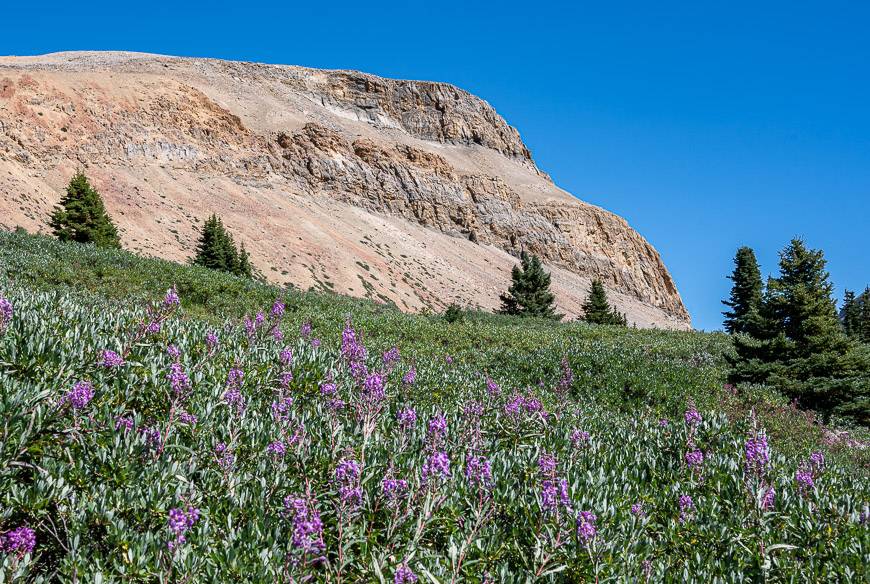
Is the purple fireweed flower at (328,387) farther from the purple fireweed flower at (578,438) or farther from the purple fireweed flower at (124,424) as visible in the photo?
the purple fireweed flower at (578,438)

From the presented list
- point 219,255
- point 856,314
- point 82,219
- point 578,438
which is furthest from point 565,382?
point 856,314

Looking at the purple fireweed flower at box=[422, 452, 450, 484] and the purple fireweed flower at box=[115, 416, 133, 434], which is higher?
the purple fireweed flower at box=[422, 452, 450, 484]

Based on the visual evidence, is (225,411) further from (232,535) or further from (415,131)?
(415,131)

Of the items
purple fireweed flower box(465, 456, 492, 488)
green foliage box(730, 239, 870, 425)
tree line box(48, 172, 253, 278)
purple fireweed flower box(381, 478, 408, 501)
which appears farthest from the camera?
tree line box(48, 172, 253, 278)

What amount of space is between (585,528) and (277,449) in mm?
1930

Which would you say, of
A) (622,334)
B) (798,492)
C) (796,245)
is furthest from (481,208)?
(798,492)

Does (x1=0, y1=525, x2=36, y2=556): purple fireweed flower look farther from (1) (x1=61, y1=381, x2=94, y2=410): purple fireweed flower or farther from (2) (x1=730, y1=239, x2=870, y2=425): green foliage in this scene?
(2) (x1=730, y1=239, x2=870, y2=425): green foliage

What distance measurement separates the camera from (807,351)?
17.3m

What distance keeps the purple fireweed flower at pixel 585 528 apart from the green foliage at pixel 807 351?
15.6m

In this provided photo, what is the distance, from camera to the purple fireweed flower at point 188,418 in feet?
12.9

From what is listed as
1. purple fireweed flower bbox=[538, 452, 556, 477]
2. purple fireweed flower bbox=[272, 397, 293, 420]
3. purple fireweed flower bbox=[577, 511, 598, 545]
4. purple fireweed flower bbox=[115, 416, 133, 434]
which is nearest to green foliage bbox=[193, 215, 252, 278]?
purple fireweed flower bbox=[272, 397, 293, 420]

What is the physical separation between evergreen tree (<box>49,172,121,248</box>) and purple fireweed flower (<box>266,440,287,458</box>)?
31.9 m

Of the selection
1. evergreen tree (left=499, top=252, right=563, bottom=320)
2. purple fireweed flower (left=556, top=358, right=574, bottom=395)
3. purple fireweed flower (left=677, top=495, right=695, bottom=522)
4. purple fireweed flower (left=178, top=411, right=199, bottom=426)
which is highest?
evergreen tree (left=499, top=252, right=563, bottom=320)

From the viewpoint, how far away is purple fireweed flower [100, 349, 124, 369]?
4.16 m
